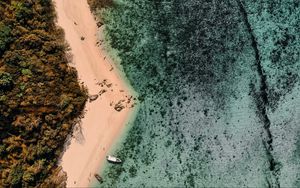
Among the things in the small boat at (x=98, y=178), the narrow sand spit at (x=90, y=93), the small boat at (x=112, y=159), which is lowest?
the small boat at (x=98, y=178)

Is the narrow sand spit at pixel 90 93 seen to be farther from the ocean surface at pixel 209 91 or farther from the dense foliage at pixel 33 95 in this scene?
the ocean surface at pixel 209 91

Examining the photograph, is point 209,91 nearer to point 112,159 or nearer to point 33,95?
point 112,159

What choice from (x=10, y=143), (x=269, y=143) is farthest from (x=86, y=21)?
(x=269, y=143)

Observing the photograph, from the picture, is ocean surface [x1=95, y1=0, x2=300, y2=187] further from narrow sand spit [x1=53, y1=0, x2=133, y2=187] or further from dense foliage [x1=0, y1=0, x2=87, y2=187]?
dense foliage [x1=0, y1=0, x2=87, y2=187]

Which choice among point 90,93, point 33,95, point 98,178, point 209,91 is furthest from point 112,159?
point 209,91

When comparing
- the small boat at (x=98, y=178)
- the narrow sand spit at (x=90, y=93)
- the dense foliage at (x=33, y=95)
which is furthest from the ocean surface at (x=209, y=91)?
the dense foliage at (x=33, y=95)
